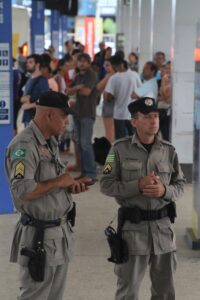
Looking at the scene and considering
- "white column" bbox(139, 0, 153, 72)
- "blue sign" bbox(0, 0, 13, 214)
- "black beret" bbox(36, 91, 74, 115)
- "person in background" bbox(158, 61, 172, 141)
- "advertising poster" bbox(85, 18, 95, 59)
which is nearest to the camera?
"black beret" bbox(36, 91, 74, 115)

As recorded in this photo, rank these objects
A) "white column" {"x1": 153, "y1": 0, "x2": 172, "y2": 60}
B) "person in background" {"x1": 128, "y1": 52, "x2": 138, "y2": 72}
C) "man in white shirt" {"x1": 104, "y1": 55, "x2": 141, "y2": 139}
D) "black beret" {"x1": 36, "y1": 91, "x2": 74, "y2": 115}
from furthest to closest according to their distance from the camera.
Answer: "person in background" {"x1": 128, "y1": 52, "x2": 138, "y2": 72}
"white column" {"x1": 153, "y1": 0, "x2": 172, "y2": 60}
"man in white shirt" {"x1": 104, "y1": 55, "x2": 141, "y2": 139}
"black beret" {"x1": 36, "y1": 91, "x2": 74, "y2": 115}

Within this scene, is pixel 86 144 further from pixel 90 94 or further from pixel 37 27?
pixel 37 27

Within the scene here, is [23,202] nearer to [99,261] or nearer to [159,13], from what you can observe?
[99,261]

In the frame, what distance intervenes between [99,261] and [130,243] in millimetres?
2031

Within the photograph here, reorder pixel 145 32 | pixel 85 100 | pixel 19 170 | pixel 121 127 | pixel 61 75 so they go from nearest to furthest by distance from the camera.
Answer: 1. pixel 19 170
2. pixel 85 100
3. pixel 121 127
4. pixel 61 75
5. pixel 145 32

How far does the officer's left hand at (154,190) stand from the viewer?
12.5 feet

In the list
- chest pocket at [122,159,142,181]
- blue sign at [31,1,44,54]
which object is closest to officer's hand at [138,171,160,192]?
chest pocket at [122,159,142,181]

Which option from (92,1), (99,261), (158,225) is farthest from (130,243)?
(92,1)

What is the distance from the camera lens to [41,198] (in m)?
3.58

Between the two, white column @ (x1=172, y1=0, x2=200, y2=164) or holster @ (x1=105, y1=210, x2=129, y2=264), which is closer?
holster @ (x1=105, y1=210, x2=129, y2=264)

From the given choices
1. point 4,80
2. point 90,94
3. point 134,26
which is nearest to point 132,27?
point 134,26

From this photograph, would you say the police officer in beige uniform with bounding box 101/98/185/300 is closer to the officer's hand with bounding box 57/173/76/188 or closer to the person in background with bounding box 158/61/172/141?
the officer's hand with bounding box 57/173/76/188

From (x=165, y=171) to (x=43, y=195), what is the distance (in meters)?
0.86

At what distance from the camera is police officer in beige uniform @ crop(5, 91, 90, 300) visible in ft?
11.6
